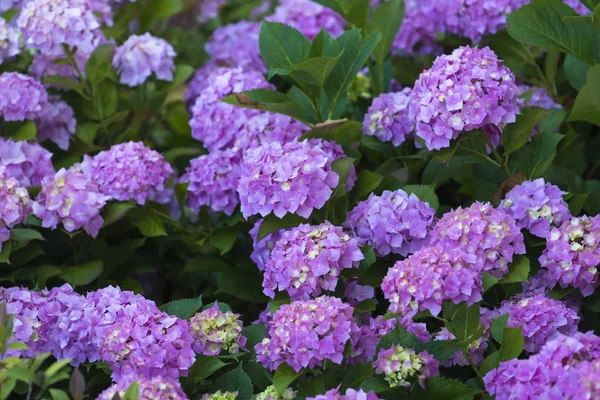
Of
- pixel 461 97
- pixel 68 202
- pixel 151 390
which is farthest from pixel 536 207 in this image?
pixel 68 202

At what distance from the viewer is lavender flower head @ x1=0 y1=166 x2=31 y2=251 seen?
183 cm

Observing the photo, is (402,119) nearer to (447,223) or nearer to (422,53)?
(447,223)

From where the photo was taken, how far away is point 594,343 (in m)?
1.39

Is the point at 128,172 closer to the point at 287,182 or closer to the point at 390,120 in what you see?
the point at 287,182

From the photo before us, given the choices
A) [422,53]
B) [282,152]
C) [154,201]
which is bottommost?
[154,201]

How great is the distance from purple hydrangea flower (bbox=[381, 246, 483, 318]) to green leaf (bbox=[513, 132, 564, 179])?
50 cm

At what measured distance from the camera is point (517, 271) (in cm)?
167

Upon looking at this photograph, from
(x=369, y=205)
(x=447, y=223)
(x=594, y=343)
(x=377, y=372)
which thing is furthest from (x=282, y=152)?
(x=594, y=343)

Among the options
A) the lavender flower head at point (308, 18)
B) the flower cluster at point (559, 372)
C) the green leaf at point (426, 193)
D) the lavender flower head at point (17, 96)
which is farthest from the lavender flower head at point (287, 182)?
the lavender flower head at point (308, 18)

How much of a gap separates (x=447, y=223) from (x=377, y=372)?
13.8 inches

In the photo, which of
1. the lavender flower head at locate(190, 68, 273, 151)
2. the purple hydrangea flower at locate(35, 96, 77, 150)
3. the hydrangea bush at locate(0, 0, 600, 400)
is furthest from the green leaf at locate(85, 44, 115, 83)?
the lavender flower head at locate(190, 68, 273, 151)

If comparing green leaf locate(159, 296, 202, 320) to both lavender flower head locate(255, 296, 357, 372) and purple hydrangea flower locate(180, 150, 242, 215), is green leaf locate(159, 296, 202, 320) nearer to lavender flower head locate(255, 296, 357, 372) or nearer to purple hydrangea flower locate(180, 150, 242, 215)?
lavender flower head locate(255, 296, 357, 372)

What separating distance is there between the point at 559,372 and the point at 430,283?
10.1 inches

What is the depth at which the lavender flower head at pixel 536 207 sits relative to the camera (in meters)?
1.77
